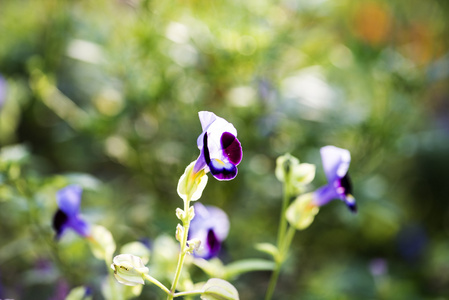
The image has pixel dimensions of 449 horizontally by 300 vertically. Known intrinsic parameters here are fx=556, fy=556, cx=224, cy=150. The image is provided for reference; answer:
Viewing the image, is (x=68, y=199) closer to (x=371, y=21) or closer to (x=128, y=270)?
(x=128, y=270)

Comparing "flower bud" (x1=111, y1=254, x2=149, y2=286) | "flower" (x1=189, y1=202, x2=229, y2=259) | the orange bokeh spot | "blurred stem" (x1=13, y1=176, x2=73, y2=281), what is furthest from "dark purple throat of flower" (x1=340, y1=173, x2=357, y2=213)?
the orange bokeh spot

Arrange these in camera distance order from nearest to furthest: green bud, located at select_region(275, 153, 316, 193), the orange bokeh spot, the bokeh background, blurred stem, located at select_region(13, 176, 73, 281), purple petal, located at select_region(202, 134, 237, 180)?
1. purple petal, located at select_region(202, 134, 237, 180)
2. green bud, located at select_region(275, 153, 316, 193)
3. blurred stem, located at select_region(13, 176, 73, 281)
4. the bokeh background
5. the orange bokeh spot

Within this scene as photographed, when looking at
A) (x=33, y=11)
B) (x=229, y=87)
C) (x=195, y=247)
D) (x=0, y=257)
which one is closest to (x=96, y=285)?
(x=0, y=257)

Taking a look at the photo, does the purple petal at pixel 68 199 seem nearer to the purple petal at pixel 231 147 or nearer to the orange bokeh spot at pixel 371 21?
the purple petal at pixel 231 147

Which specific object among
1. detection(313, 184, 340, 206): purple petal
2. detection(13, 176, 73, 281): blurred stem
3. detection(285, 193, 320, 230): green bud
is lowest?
detection(13, 176, 73, 281): blurred stem

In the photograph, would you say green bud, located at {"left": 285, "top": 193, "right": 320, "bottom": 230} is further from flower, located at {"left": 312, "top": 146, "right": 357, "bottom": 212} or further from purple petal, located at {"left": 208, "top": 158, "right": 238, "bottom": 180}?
purple petal, located at {"left": 208, "top": 158, "right": 238, "bottom": 180}

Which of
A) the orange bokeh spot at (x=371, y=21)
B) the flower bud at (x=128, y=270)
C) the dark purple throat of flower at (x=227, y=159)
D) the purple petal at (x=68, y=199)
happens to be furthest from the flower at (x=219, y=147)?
the orange bokeh spot at (x=371, y=21)

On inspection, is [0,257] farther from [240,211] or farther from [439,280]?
[439,280]

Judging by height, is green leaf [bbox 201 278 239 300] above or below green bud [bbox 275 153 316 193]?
below
